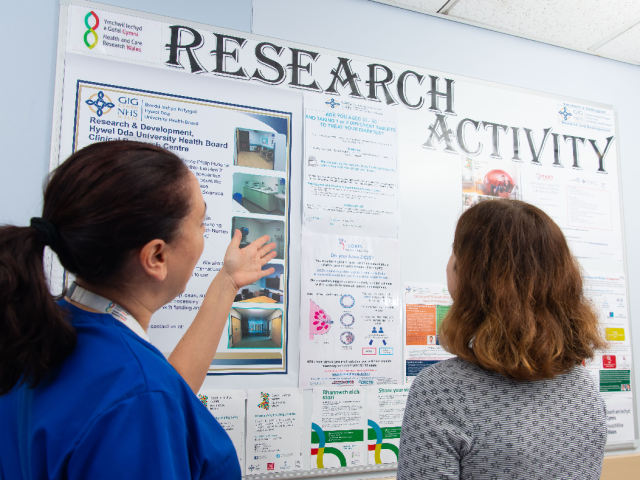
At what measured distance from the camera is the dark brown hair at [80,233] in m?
0.58

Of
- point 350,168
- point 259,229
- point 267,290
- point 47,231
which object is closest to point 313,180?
point 350,168

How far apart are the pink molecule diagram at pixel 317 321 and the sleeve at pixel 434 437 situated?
2.29 ft

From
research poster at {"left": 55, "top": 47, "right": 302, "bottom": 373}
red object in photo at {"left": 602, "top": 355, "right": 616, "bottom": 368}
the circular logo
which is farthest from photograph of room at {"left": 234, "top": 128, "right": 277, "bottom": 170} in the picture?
red object in photo at {"left": 602, "top": 355, "right": 616, "bottom": 368}

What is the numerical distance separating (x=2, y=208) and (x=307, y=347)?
969 millimetres

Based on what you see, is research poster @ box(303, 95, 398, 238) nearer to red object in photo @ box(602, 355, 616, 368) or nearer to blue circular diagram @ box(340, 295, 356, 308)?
blue circular diagram @ box(340, 295, 356, 308)

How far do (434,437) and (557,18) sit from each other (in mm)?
1787

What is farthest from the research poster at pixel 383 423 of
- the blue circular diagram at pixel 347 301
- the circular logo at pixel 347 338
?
the blue circular diagram at pixel 347 301

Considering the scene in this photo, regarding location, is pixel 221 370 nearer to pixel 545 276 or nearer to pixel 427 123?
pixel 545 276

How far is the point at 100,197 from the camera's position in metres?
0.64

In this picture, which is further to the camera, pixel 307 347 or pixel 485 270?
pixel 307 347

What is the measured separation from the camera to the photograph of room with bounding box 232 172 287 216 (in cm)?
145

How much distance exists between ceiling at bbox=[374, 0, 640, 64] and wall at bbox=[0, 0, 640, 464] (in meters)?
0.04

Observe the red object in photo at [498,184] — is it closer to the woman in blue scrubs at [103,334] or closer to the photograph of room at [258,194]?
the photograph of room at [258,194]

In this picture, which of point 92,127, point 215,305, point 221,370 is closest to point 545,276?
point 215,305
